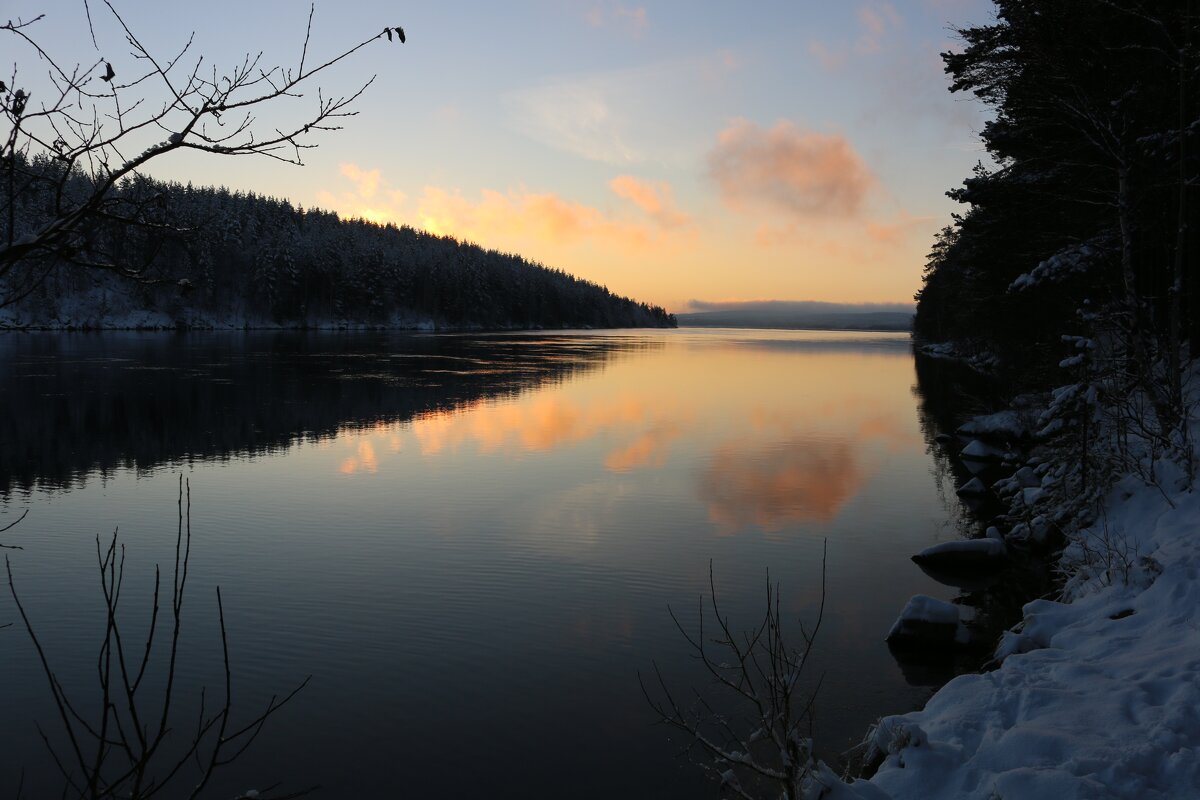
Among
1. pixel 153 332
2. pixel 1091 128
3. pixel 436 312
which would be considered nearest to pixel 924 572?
pixel 1091 128

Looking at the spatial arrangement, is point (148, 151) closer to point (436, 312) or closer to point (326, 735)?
point (326, 735)

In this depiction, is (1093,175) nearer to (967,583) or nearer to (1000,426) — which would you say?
(967,583)

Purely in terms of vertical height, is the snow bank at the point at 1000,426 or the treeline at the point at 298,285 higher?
the treeline at the point at 298,285

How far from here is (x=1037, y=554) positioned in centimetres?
1611

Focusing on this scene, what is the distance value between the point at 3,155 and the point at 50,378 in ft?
158

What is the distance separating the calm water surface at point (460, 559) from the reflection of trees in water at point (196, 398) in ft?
0.90

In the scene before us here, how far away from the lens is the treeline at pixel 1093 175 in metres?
14.1

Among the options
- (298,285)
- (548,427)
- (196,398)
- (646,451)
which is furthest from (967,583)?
(298,285)

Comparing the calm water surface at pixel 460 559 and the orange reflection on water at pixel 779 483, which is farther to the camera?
the orange reflection on water at pixel 779 483

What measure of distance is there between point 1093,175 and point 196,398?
35.1 meters

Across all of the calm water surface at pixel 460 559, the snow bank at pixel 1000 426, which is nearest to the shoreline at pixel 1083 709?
the calm water surface at pixel 460 559

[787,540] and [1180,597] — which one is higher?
[1180,597]

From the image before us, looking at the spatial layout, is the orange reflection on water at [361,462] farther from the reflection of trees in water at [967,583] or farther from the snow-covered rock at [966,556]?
the reflection of trees in water at [967,583]

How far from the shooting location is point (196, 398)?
120 ft
